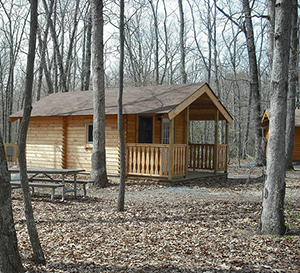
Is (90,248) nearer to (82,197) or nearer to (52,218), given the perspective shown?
(52,218)

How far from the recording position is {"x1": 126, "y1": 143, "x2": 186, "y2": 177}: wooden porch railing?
42.2 feet

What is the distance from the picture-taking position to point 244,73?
37.3m

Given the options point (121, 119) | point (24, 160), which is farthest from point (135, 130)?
point (24, 160)

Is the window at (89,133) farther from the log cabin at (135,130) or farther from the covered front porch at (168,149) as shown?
the covered front porch at (168,149)

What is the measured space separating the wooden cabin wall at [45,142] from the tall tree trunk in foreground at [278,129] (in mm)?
11357

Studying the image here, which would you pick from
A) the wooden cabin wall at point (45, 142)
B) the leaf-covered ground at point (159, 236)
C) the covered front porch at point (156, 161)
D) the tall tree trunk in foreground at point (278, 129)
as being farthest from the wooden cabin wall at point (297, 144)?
the tall tree trunk in foreground at point (278, 129)

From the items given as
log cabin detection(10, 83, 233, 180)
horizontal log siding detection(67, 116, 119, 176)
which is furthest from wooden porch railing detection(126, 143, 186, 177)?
horizontal log siding detection(67, 116, 119, 176)

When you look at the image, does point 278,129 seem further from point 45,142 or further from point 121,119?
point 45,142

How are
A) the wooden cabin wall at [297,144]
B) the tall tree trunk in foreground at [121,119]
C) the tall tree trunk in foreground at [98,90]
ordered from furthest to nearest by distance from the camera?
the wooden cabin wall at [297,144] → the tall tree trunk in foreground at [98,90] → the tall tree trunk in foreground at [121,119]

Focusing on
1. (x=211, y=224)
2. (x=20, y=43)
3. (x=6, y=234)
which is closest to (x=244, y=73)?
(x=20, y=43)

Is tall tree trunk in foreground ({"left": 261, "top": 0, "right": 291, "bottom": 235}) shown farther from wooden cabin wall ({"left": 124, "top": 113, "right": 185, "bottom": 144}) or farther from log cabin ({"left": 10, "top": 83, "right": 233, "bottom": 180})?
wooden cabin wall ({"left": 124, "top": 113, "right": 185, "bottom": 144})

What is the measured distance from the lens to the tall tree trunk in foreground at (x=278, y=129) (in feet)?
19.7

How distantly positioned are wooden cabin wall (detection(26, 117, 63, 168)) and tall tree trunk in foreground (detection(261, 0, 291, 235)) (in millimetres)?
11357

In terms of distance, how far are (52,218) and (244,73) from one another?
3297 centimetres
